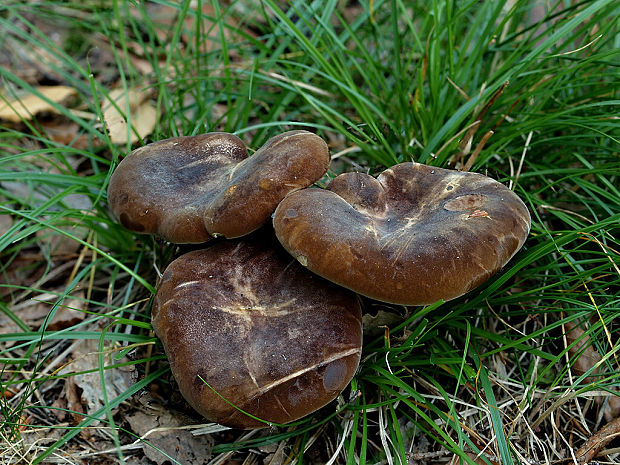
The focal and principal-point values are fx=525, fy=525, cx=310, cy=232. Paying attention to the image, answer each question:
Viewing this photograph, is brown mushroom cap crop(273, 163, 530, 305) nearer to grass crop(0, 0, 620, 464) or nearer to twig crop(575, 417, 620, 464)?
grass crop(0, 0, 620, 464)

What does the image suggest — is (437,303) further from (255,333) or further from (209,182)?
(209,182)

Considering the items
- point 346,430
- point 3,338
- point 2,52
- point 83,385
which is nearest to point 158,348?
point 83,385

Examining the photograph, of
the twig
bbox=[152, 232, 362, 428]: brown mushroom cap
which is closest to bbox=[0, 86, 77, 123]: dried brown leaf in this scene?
bbox=[152, 232, 362, 428]: brown mushroom cap

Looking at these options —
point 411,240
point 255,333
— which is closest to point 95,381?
point 255,333

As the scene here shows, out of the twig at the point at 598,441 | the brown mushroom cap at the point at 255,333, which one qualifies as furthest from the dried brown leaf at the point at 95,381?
the twig at the point at 598,441

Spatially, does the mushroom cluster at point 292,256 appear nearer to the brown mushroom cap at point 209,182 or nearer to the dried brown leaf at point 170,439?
the brown mushroom cap at point 209,182

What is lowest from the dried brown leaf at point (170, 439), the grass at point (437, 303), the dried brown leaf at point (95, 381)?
the dried brown leaf at point (170, 439)
